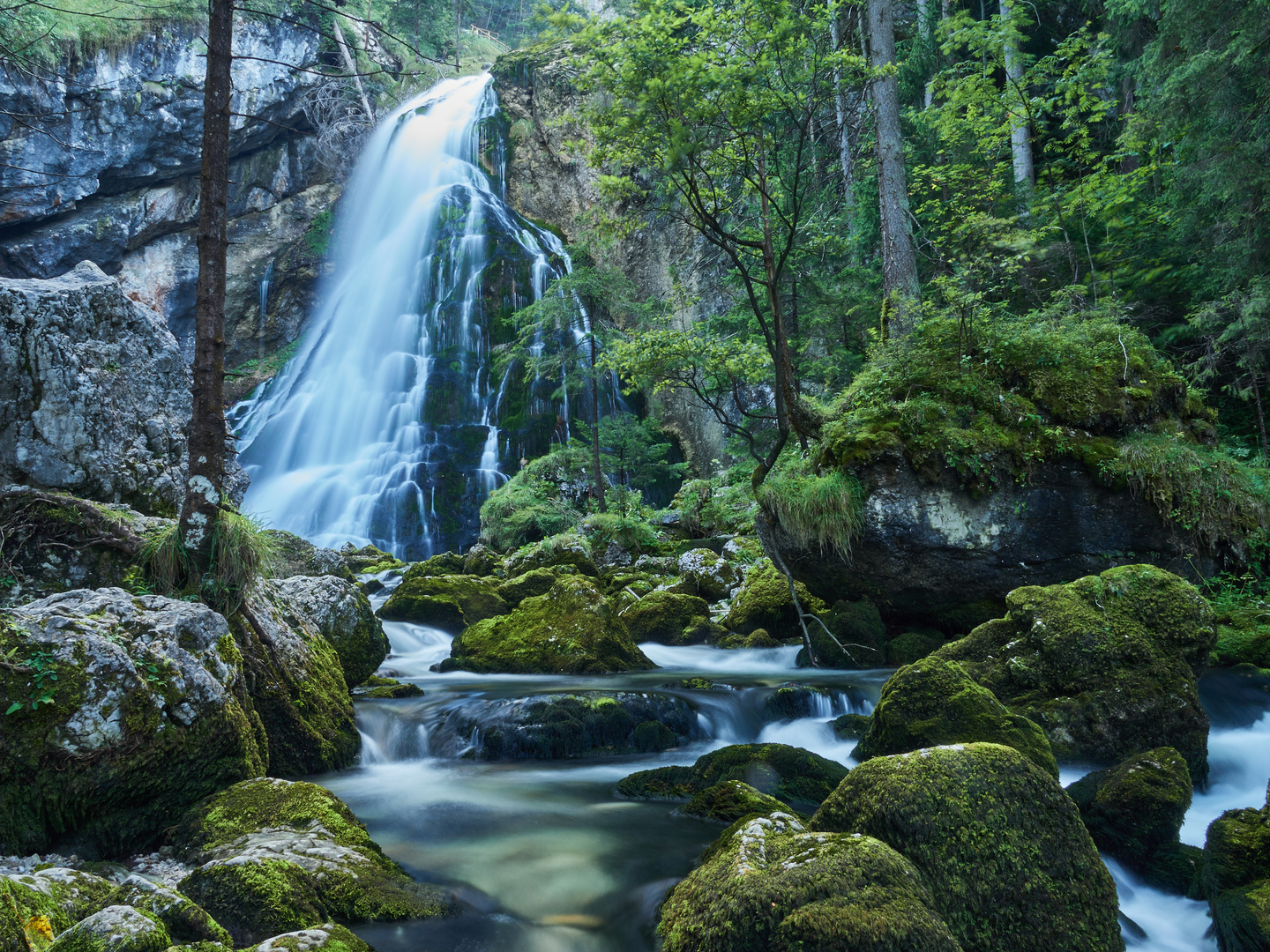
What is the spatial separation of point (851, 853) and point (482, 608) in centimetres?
926

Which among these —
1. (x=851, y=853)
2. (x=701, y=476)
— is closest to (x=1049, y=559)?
(x=851, y=853)

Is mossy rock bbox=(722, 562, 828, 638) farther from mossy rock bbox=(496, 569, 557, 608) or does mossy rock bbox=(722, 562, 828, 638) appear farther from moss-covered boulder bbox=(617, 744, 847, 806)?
moss-covered boulder bbox=(617, 744, 847, 806)

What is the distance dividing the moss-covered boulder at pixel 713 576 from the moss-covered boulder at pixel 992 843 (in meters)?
8.47

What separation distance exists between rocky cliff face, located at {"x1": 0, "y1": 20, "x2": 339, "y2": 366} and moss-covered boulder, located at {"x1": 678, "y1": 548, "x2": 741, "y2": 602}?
20.9 metres

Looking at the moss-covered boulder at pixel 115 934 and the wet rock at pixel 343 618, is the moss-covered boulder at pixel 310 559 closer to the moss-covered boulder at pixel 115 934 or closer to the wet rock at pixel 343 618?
the wet rock at pixel 343 618

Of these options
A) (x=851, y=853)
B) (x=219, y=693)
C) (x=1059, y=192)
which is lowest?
(x=851, y=853)

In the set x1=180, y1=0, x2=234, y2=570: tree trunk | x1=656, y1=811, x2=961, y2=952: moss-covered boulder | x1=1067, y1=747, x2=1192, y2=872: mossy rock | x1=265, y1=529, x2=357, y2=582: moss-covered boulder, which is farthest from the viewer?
x1=265, y1=529, x2=357, y2=582: moss-covered boulder

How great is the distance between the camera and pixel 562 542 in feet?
46.6

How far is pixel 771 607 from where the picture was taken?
10.1 meters

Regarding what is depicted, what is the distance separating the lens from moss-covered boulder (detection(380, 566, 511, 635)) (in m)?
11.5

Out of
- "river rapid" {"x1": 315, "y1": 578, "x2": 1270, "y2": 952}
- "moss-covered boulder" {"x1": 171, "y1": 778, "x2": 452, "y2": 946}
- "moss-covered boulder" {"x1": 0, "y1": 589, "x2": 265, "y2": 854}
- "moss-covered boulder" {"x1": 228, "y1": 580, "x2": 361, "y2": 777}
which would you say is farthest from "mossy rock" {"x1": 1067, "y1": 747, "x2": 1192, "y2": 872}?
"moss-covered boulder" {"x1": 228, "y1": 580, "x2": 361, "y2": 777}

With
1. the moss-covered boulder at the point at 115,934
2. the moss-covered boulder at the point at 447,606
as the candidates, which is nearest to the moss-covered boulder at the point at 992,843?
the moss-covered boulder at the point at 115,934

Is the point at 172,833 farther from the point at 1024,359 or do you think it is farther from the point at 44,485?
the point at 1024,359

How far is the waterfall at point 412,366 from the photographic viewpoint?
73.6ft
